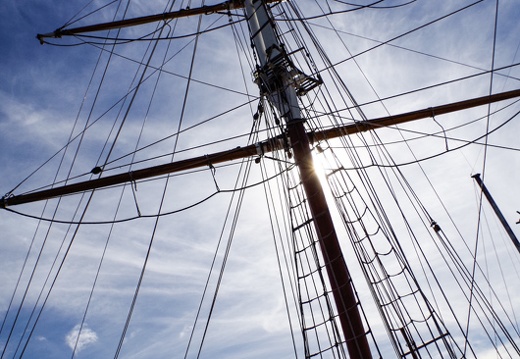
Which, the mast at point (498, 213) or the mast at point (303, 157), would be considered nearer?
the mast at point (303, 157)

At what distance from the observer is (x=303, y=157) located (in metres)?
7.44

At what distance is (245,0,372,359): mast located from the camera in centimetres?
571

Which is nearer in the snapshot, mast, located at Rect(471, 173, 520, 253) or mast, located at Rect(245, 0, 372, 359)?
mast, located at Rect(245, 0, 372, 359)

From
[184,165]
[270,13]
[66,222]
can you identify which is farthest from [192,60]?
[66,222]

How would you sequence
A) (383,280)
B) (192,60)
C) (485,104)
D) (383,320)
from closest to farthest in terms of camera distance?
1. (383,320)
2. (383,280)
3. (192,60)
4. (485,104)

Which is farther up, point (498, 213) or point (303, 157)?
point (498, 213)

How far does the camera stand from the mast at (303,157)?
5707 millimetres

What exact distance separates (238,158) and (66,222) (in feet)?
12.2

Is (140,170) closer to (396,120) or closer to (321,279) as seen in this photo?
(321,279)

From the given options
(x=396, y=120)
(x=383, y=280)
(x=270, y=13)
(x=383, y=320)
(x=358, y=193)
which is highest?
(x=270, y=13)

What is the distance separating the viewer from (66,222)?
7188 millimetres

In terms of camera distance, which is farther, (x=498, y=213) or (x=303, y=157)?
(x=498, y=213)

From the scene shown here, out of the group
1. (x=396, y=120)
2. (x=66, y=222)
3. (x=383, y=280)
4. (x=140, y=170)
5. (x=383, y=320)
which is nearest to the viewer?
(x=383, y=320)

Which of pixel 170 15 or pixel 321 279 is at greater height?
pixel 170 15
